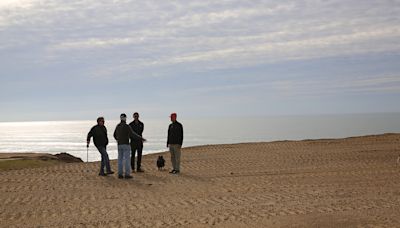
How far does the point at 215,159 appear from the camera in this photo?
19219 millimetres

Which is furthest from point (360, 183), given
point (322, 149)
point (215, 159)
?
point (322, 149)

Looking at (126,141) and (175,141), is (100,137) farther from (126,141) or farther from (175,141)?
(175,141)

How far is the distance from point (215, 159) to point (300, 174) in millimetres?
5678

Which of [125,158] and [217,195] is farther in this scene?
[125,158]

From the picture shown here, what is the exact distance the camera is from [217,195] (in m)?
10.6

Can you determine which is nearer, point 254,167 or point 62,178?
point 62,178

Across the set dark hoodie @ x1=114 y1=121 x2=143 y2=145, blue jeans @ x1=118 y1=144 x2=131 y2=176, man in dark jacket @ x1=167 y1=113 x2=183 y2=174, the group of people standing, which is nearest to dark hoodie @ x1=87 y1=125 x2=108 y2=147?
the group of people standing

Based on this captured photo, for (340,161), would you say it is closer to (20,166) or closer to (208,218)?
(208,218)

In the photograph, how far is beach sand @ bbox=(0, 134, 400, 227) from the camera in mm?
8227

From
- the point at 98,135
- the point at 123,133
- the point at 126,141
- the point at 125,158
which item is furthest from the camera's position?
the point at 98,135

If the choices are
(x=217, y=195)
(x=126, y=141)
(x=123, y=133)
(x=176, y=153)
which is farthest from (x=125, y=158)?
(x=217, y=195)

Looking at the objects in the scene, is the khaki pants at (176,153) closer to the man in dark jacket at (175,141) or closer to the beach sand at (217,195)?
the man in dark jacket at (175,141)

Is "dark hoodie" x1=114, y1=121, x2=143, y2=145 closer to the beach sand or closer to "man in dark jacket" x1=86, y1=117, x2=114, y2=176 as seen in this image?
"man in dark jacket" x1=86, y1=117, x2=114, y2=176

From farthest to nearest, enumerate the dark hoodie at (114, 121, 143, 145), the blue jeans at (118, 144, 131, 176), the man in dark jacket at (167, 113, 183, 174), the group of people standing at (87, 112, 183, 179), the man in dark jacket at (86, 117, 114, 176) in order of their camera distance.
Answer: the man in dark jacket at (167, 113, 183, 174), the man in dark jacket at (86, 117, 114, 176), the dark hoodie at (114, 121, 143, 145), the group of people standing at (87, 112, 183, 179), the blue jeans at (118, 144, 131, 176)
